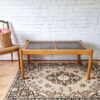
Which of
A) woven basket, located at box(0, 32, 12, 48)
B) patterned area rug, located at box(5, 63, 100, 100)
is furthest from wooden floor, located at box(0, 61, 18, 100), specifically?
woven basket, located at box(0, 32, 12, 48)

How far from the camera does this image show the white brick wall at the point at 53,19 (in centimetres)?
258

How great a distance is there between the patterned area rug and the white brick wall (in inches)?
25.9

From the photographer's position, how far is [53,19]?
2676 millimetres

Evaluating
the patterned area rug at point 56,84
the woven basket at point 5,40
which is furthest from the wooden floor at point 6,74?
the woven basket at point 5,40

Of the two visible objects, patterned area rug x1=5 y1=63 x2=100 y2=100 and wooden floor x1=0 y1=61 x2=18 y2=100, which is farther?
wooden floor x1=0 y1=61 x2=18 y2=100

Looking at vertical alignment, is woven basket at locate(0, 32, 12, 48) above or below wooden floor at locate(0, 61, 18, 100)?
above

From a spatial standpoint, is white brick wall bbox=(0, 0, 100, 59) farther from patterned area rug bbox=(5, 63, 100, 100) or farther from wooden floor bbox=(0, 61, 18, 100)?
patterned area rug bbox=(5, 63, 100, 100)

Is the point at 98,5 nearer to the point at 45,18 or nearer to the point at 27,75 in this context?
the point at 45,18

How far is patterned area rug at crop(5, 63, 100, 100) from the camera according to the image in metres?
1.79

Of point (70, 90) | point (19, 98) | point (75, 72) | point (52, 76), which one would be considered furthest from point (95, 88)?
point (19, 98)

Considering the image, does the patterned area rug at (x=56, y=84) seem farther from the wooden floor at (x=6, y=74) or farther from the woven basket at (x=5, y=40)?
the woven basket at (x=5, y=40)

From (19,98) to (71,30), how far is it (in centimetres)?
175

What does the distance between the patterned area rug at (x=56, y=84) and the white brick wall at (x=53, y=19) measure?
0.66 meters

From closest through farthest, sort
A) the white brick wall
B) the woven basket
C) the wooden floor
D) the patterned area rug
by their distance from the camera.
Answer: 1. the patterned area rug
2. the wooden floor
3. the woven basket
4. the white brick wall
